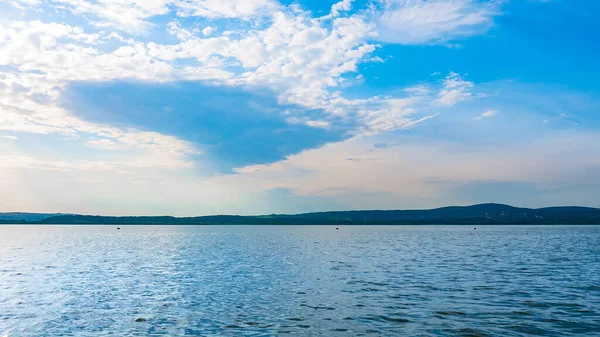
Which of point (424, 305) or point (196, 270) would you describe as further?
point (196, 270)

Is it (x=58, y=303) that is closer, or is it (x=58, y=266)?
(x=58, y=303)

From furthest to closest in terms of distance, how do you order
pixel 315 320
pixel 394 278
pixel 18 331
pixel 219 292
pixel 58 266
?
pixel 58 266 < pixel 394 278 < pixel 219 292 < pixel 315 320 < pixel 18 331

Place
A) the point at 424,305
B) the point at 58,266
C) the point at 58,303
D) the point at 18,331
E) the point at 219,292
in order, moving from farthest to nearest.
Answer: the point at 58,266 < the point at 219,292 < the point at 58,303 < the point at 424,305 < the point at 18,331

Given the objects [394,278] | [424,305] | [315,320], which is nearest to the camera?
[315,320]

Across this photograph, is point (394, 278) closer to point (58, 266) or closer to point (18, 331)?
point (18, 331)

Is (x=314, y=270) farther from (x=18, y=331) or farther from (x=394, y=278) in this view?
(x=18, y=331)

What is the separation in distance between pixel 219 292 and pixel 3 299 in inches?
691

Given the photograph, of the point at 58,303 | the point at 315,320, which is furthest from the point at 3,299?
the point at 315,320

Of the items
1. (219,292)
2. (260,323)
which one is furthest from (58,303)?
(260,323)

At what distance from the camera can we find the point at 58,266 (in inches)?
2491

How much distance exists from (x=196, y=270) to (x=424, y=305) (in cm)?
→ 3405

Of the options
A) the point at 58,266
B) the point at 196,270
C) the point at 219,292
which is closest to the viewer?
the point at 219,292

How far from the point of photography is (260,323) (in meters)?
27.9

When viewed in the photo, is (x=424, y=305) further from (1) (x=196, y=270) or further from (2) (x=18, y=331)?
(1) (x=196, y=270)
